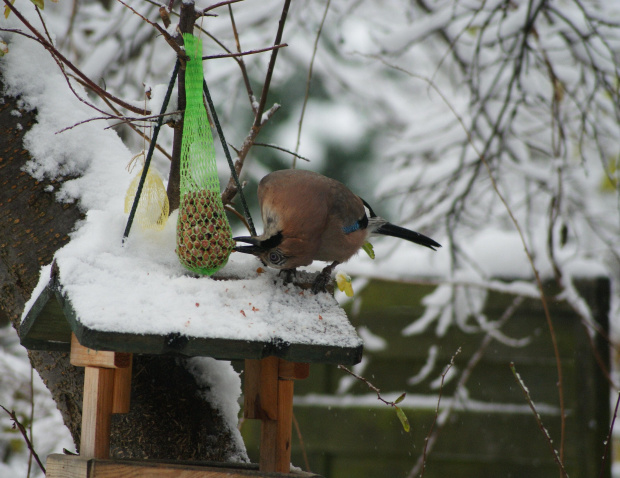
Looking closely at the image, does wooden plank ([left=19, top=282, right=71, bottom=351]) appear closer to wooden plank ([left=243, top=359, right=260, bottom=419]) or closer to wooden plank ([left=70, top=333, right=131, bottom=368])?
wooden plank ([left=70, top=333, right=131, bottom=368])

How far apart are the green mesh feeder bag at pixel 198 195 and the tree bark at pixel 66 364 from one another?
468mm

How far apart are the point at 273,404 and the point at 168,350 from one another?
1.69 feet

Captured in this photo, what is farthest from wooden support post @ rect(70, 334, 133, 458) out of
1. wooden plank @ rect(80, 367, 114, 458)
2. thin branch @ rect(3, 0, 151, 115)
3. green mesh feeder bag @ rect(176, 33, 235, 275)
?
thin branch @ rect(3, 0, 151, 115)

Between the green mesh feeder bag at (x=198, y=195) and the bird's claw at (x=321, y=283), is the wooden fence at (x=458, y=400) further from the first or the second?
the green mesh feeder bag at (x=198, y=195)

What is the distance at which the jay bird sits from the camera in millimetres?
1712

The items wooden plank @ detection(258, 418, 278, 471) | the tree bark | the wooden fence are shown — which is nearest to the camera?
wooden plank @ detection(258, 418, 278, 471)

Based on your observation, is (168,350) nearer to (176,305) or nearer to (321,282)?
(176,305)

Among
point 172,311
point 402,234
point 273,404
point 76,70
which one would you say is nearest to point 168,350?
point 172,311

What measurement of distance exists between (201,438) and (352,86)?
512 cm

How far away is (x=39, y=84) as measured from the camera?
192 centimetres

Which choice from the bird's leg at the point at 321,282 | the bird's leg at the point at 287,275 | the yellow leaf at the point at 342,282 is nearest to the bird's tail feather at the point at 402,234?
the yellow leaf at the point at 342,282

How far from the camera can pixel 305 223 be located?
1.91 metres

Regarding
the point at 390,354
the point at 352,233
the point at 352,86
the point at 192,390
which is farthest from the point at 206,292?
the point at 352,86

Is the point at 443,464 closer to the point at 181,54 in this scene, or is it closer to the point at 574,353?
the point at 574,353
